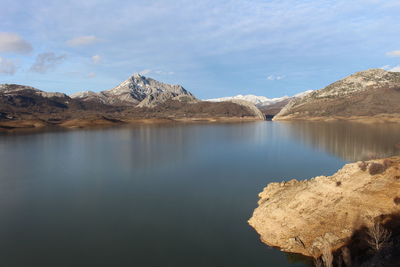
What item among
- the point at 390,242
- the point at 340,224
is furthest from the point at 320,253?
the point at 390,242

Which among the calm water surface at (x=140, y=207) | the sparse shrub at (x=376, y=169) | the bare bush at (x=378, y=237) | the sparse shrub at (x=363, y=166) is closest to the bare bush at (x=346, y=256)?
the bare bush at (x=378, y=237)

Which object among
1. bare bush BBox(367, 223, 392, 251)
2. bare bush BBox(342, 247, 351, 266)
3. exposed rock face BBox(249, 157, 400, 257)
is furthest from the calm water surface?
bare bush BBox(367, 223, 392, 251)

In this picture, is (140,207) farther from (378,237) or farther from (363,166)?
(363,166)

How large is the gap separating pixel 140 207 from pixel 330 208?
17830 millimetres

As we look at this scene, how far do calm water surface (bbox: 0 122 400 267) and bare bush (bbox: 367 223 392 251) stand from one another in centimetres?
491

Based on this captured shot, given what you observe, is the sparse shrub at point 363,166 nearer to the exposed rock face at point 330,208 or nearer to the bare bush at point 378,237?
the exposed rock face at point 330,208

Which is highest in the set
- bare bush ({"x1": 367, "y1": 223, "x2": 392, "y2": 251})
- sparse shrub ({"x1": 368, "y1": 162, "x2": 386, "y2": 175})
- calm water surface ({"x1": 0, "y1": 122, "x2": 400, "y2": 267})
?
sparse shrub ({"x1": 368, "y1": 162, "x2": 386, "y2": 175})

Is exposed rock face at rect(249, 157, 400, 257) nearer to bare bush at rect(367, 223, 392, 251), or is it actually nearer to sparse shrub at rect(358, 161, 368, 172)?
sparse shrub at rect(358, 161, 368, 172)

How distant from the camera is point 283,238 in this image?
76.7 feet

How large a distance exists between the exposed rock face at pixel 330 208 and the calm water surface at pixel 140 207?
1.60 m

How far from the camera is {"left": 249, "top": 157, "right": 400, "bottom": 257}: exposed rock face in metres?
21.9

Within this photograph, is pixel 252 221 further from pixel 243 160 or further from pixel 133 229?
pixel 243 160

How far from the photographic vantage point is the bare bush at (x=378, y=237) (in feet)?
61.3

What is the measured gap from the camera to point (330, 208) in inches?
942
